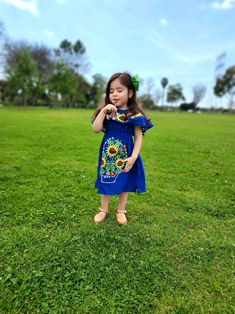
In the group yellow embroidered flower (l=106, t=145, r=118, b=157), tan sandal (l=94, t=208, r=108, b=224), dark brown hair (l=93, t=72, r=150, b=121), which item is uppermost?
dark brown hair (l=93, t=72, r=150, b=121)

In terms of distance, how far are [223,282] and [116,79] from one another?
195 cm

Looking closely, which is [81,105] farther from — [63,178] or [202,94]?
[63,178]

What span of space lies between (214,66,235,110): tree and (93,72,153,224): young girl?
2493 inches

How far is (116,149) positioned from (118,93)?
1.79ft

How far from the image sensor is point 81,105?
56.2 m

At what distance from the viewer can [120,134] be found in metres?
2.43

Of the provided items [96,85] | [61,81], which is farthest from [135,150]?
[96,85]

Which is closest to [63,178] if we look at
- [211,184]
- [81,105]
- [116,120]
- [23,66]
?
[116,120]

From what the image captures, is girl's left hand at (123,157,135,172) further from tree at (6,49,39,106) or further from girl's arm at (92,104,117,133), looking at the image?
tree at (6,49,39,106)

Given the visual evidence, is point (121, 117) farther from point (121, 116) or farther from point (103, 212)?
point (103, 212)

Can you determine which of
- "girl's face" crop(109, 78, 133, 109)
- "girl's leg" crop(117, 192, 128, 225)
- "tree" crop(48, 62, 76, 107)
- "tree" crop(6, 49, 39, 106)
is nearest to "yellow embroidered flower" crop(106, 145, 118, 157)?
"girl's face" crop(109, 78, 133, 109)

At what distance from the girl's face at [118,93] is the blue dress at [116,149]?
0.09 m

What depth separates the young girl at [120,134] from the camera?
91.4 inches

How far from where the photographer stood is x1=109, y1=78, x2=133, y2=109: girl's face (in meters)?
2.31
